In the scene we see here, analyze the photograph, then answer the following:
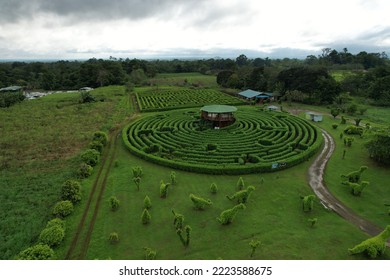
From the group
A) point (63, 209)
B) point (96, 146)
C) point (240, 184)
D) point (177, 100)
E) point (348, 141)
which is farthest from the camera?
point (177, 100)

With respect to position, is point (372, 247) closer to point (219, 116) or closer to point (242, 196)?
point (242, 196)

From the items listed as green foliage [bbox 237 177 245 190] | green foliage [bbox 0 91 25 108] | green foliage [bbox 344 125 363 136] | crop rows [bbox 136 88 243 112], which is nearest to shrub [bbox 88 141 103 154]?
green foliage [bbox 237 177 245 190]

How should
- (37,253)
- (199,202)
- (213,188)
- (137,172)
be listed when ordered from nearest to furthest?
(37,253)
(199,202)
(213,188)
(137,172)

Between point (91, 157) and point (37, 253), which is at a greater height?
point (91, 157)

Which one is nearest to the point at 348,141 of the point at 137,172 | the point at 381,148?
the point at 381,148

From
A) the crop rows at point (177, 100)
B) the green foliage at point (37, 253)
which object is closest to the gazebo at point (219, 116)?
the crop rows at point (177, 100)

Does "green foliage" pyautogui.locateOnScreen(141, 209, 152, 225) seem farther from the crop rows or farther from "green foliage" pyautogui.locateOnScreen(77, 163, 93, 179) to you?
the crop rows

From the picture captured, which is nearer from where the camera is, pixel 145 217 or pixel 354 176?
pixel 145 217

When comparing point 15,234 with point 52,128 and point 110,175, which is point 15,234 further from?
point 52,128
